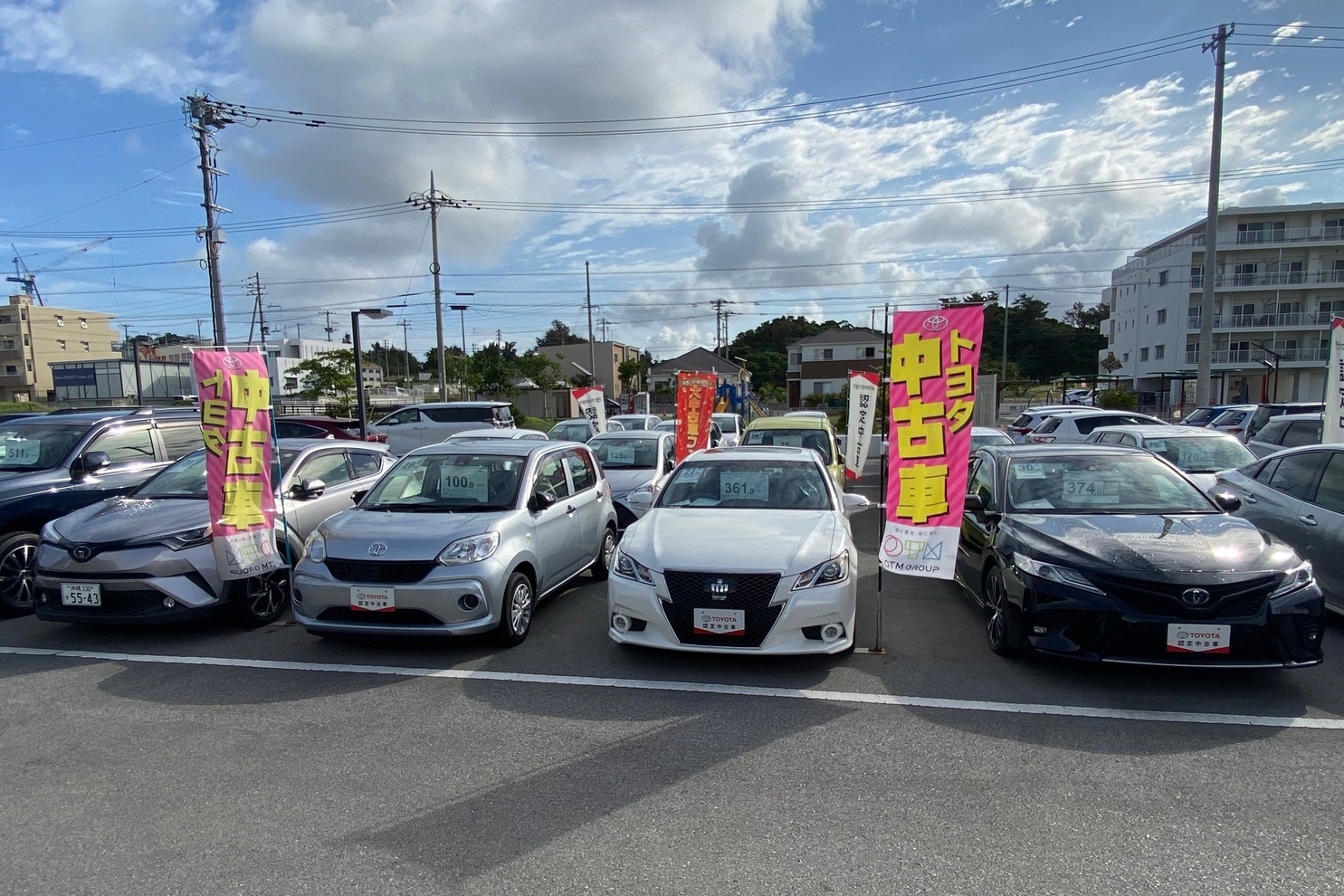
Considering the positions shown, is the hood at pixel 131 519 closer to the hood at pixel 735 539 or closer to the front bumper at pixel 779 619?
the hood at pixel 735 539

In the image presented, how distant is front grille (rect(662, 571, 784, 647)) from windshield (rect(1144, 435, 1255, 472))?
7.53 m

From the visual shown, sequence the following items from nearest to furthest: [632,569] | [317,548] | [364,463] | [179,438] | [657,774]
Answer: [657,774] → [632,569] → [317,548] → [364,463] → [179,438]

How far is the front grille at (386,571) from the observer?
5098 mm

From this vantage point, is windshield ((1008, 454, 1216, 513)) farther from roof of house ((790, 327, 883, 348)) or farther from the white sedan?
roof of house ((790, 327, 883, 348))

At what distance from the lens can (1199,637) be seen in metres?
4.21

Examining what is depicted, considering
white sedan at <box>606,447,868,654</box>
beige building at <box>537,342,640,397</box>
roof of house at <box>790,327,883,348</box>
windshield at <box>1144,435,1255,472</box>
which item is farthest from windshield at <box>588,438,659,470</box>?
beige building at <box>537,342,640,397</box>

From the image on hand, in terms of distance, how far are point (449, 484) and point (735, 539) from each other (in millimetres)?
2633

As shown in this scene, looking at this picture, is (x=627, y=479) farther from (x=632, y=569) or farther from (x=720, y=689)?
(x=720, y=689)

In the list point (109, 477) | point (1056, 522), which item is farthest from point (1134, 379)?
point (109, 477)

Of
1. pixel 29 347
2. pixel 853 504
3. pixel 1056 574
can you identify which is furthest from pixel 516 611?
pixel 29 347

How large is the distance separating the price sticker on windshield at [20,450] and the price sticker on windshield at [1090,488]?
9.71 m

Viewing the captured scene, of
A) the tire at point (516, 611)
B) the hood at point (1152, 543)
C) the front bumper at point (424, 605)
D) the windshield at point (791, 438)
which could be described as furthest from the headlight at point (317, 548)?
the windshield at point (791, 438)

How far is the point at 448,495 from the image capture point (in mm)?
6105

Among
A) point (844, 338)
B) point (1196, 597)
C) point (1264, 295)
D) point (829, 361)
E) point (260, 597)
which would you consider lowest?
point (260, 597)
